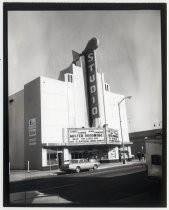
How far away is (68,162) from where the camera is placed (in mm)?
6402

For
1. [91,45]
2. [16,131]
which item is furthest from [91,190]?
[91,45]

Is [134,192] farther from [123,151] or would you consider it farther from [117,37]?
[117,37]

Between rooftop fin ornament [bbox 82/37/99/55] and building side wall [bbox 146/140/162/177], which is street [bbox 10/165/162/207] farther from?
rooftop fin ornament [bbox 82/37/99/55]

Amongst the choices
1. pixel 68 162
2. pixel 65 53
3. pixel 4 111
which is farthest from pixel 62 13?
pixel 68 162

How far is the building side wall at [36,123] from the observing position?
248 inches

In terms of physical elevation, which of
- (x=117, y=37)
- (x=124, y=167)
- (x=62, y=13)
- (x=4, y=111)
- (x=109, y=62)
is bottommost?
(x=124, y=167)

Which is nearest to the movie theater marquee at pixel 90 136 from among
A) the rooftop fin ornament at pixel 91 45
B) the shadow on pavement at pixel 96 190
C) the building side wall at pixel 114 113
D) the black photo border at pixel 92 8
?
the building side wall at pixel 114 113

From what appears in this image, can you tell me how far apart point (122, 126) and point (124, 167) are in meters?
0.80

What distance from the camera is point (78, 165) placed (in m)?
6.36

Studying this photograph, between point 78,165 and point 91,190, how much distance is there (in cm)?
53

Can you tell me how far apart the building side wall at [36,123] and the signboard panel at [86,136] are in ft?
2.03

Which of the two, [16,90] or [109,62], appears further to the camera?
[109,62]

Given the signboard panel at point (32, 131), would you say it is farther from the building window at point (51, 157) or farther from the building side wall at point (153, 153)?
the building side wall at point (153, 153)

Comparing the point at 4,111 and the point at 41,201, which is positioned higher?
the point at 4,111
